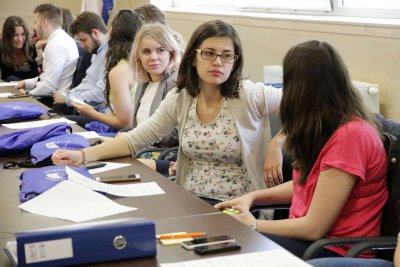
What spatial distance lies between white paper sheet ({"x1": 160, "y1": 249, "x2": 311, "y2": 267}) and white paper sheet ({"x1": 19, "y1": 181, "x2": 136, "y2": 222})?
0.51 m

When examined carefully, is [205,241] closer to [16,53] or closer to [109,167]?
[109,167]

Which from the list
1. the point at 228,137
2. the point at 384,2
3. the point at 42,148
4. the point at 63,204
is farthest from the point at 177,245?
the point at 384,2

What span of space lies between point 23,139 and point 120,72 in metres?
1.31

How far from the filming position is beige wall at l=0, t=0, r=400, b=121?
12.0 feet

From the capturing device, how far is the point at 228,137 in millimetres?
3018

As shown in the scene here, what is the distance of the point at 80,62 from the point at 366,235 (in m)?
4.31

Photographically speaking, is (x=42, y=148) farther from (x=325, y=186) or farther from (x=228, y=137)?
(x=325, y=186)

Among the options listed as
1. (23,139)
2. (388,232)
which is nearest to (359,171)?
(388,232)

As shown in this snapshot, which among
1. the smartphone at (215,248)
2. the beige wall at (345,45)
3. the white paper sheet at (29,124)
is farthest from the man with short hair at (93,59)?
the smartphone at (215,248)

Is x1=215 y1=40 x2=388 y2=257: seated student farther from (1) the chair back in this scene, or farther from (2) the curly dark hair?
(2) the curly dark hair

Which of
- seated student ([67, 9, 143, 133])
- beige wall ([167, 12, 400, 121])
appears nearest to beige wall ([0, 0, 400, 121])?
beige wall ([167, 12, 400, 121])

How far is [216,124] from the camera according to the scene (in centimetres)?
305

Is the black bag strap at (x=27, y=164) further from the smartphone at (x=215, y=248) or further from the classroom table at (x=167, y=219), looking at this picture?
the smartphone at (x=215, y=248)

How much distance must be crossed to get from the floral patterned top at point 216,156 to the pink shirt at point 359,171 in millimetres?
646
